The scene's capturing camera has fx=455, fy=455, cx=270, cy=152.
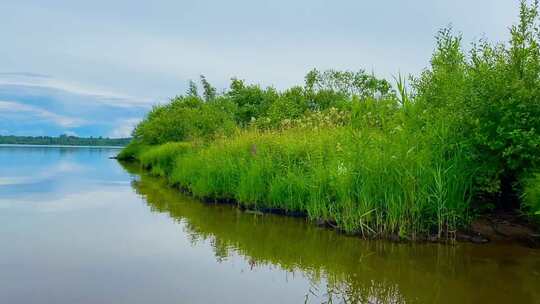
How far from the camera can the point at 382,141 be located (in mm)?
7457

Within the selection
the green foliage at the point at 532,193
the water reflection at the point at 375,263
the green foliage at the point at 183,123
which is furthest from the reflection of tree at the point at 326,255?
the green foliage at the point at 183,123

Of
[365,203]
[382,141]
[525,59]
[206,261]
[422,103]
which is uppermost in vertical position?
[525,59]

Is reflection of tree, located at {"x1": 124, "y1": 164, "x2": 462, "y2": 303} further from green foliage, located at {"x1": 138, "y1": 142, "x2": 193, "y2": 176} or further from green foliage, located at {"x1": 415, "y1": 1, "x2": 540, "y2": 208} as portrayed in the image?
green foliage, located at {"x1": 138, "y1": 142, "x2": 193, "y2": 176}

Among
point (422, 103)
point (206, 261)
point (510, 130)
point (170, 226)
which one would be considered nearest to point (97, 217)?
point (170, 226)

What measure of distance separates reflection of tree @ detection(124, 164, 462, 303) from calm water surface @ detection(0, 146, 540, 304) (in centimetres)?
1

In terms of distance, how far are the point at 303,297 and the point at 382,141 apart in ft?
12.7

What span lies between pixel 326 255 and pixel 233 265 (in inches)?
48.1

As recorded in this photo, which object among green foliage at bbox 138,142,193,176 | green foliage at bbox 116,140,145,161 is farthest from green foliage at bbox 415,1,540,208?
green foliage at bbox 116,140,145,161

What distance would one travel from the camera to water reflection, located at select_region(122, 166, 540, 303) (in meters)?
4.32

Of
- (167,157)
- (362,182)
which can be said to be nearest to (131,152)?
(167,157)

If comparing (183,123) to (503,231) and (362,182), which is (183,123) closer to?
(362,182)

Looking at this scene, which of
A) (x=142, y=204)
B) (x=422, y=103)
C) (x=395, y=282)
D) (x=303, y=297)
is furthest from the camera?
(x=142, y=204)

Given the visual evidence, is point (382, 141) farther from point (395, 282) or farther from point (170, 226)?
point (170, 226)

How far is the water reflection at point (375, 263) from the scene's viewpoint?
4320mm
